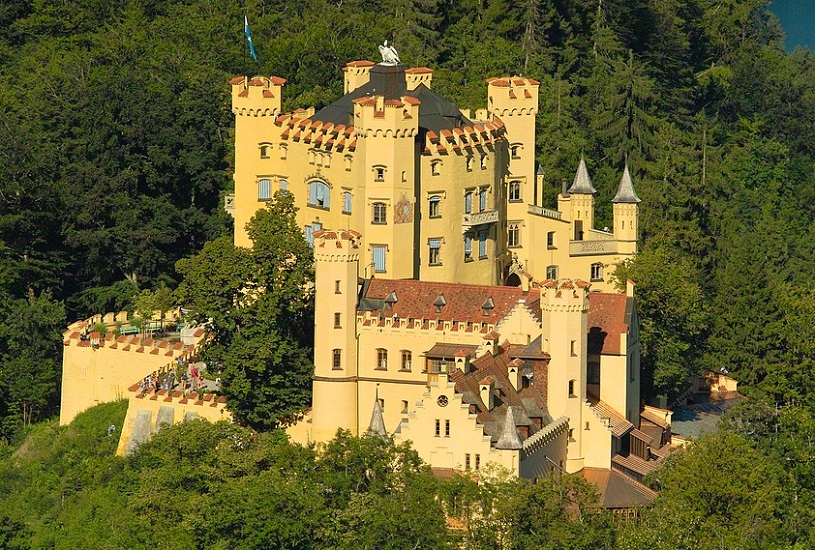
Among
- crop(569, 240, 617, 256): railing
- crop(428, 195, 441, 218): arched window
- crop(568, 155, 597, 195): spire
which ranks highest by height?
crop(568, 155, 597, 195): spire

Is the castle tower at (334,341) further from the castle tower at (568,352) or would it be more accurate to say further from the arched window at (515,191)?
the arched window at (515,191)

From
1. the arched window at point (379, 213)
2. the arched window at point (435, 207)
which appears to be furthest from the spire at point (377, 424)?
the arched window at point (435, 207)

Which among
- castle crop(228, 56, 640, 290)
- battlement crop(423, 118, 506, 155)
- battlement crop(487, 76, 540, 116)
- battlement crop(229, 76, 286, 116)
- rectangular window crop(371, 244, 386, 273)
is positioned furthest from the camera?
battlement crop(487, 76, 540, 116)

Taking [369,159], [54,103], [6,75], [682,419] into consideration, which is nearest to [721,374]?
[682,419]

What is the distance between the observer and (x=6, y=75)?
146 metres

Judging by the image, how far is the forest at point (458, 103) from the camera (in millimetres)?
102000

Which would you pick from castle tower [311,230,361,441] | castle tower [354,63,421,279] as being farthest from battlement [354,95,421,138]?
castle tower [311,230,361,441]

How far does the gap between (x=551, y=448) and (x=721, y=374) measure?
19606mm

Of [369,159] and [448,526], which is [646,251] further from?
[448,526]

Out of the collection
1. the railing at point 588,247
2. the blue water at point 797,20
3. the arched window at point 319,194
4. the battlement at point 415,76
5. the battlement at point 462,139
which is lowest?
the railing at point 588,247

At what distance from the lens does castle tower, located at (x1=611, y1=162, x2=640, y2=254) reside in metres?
119

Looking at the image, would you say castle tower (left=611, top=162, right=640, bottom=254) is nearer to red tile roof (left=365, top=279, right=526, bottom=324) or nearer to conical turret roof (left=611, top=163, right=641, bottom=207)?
conical turret roof (left=611, top=163, right=641, bottom=207)

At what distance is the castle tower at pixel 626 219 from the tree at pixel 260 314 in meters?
14.2

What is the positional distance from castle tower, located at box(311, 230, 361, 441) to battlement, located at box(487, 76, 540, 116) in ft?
52.3
